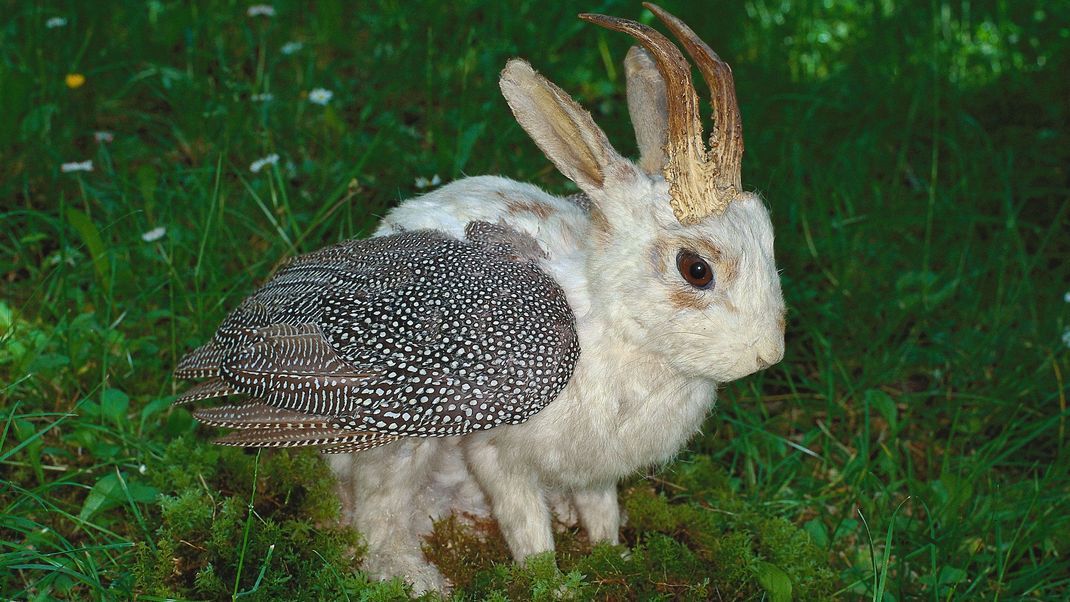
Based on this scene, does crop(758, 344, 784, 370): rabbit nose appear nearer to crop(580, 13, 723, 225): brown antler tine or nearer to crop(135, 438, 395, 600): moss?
crop(580, 13, 723, 225): brown antler tine

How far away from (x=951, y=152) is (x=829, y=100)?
2.15ft

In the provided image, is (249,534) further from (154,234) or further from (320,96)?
(320,96)

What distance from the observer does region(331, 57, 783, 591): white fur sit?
2.86 metres

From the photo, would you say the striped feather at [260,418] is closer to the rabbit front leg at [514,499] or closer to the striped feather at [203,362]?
the striped feather at [203,362]

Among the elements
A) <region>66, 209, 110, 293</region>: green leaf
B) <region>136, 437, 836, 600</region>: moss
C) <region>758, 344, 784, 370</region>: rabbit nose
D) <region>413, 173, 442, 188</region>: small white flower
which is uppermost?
<region>758, 344, 784, 370</region>: rabbit nose

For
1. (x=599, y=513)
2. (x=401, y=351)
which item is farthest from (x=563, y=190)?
(x=401, y=351)

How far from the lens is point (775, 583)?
3195mm

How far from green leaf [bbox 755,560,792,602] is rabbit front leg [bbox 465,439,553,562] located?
62 cm

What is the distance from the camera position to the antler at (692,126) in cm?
278

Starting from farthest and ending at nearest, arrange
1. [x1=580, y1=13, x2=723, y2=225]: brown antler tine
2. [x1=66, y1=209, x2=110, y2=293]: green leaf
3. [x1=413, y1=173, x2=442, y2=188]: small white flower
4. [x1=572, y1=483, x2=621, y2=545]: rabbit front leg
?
[x1=413, y1=173, x2=442, y2=188]: small white flower
[x1=66, y1=209, x2=110, y2=293]: green leaf
[x1=572, y1=483, x2=621, y2=545]: rabbit front leg
[x1=580, y1=13, x2=723, y2=225]: brown antler tine

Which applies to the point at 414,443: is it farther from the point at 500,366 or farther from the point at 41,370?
the point at 41,370

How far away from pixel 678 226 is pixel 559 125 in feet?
1.39

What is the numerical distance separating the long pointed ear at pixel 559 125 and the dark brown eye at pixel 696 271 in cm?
34

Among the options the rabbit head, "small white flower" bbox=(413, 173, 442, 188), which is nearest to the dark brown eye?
the rabbit head
